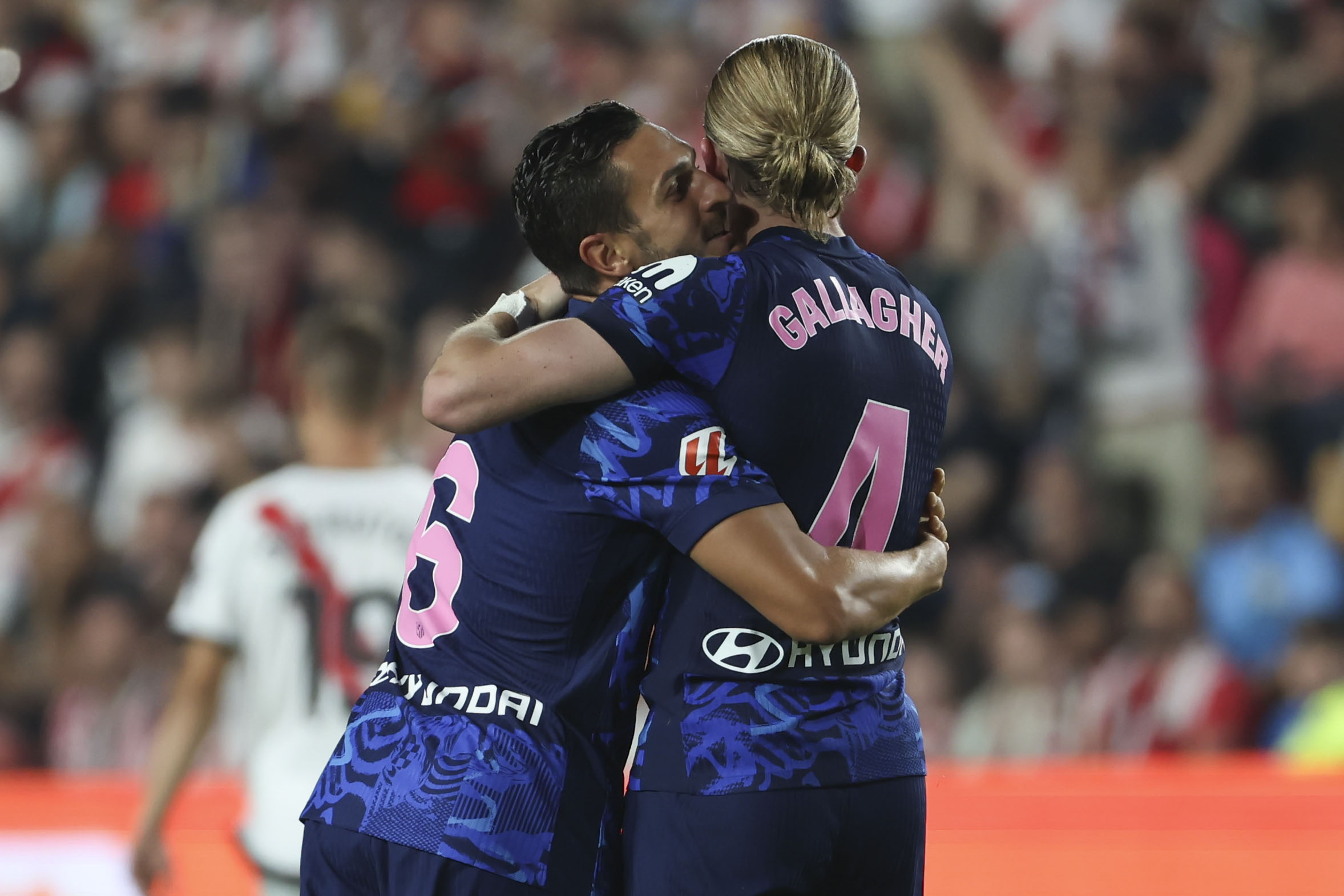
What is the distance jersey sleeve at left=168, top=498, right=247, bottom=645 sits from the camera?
3580 millimetres

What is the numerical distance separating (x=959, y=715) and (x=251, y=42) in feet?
18.6

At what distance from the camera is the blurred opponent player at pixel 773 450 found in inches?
81.3

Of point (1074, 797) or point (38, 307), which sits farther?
point (38, 307)

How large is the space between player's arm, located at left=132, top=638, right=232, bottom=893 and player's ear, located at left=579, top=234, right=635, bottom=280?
1.75 m

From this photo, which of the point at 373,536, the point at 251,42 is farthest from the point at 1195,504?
the point at 251,42

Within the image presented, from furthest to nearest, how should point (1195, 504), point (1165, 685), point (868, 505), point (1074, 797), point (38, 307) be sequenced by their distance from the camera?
1. point (38, 307)
2. point (1195, 504)
3. point (1165, 685)
4. point (1074, 797)
5. point (868, 505)

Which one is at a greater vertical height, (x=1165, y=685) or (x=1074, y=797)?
(x=1165, y=685)

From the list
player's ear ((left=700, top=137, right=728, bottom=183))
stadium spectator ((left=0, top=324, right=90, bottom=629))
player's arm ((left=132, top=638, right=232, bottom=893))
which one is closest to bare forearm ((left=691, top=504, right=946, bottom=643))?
player's ear ((left=700, top=137, right=728, bottom=183))

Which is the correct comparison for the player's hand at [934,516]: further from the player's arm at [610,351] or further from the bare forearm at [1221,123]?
the bare forearm at [1221,123]

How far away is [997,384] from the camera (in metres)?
6.75

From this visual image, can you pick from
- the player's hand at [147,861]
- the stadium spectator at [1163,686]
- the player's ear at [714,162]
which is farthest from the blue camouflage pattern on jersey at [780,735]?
the stadium spectator at [1163,686]

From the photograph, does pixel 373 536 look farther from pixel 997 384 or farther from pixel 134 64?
pixel 134 64

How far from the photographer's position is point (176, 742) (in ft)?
11.7

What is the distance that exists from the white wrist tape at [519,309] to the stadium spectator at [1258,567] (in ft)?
14.3
